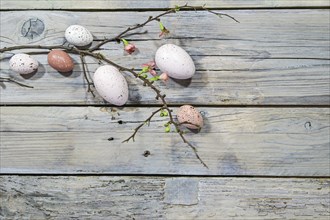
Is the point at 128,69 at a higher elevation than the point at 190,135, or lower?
higher

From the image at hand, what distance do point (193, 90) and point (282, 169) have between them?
28 cm

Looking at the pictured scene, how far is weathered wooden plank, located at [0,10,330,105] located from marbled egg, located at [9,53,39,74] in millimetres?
36

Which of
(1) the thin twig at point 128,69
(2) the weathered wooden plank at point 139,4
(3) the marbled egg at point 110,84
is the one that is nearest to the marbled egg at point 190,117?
(1) the thin twig at point 128,69

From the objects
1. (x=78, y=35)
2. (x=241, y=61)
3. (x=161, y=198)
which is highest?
(x=78, y=35)

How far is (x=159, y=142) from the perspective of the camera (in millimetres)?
1170

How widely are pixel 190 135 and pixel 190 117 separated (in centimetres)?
7

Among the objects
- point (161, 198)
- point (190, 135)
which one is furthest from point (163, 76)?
point (161, 198)

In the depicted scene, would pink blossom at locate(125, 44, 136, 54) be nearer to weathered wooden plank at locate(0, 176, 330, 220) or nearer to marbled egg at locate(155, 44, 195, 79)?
marbled egg at locate(155, 44, 195, 79)

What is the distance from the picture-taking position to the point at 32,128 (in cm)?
118

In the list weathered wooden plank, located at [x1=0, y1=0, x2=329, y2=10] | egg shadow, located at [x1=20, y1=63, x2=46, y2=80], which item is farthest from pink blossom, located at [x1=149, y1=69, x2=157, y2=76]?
egg shadow, located at [x1=20, y1=63, x2=46, y2=80]

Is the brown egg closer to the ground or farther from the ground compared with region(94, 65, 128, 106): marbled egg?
farther from the ground

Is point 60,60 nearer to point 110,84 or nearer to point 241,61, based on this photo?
point 110,84

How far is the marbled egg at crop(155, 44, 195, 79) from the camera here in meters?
1.09

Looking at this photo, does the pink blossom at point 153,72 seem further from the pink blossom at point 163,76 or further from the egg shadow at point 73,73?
the egg shadow at point 73,73
